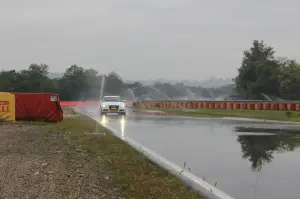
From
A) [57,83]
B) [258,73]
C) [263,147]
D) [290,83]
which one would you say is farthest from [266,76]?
[263,147]

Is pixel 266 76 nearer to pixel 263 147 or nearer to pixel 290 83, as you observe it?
pixel 290 83

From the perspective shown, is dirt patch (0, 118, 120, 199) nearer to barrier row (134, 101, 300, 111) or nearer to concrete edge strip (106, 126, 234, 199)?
concrete edge strip (106, 126, 234, 199)

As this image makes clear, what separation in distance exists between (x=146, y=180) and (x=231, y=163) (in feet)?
9.94

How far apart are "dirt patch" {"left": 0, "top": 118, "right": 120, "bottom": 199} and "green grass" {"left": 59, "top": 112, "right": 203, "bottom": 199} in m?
0.21

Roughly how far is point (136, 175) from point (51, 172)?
1635 millimetres

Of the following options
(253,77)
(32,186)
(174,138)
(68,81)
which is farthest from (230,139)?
(68,81)

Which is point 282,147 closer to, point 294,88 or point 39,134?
point 39,134

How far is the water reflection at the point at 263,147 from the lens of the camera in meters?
11.1

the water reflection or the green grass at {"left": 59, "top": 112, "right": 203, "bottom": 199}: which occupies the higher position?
the green grass at {"left": 59, "top": 112, "right": 203, "bottom": 199}

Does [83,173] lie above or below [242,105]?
below

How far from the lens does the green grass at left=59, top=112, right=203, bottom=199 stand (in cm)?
718

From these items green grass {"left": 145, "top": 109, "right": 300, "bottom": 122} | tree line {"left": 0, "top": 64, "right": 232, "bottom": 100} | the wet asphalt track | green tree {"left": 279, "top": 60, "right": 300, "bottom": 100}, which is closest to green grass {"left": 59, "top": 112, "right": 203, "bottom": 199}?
the wet asphalt track

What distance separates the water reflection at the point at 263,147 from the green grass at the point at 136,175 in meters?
2.34

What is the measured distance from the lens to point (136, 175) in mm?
8586
